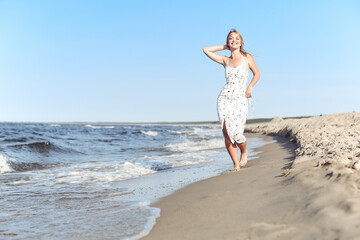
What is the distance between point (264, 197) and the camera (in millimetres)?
2588

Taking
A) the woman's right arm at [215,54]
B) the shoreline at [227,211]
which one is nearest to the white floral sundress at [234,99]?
the woman's right arm at [215,54]

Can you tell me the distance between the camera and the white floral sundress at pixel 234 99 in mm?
4574

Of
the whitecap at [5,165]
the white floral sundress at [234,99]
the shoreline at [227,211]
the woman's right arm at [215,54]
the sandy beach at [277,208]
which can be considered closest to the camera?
→ the sandy beach at [277,208]

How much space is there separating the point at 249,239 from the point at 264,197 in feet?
2.62

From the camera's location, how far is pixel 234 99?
4.61 m

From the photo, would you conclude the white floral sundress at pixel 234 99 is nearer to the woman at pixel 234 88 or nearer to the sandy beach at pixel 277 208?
the woman at pixel 234 88

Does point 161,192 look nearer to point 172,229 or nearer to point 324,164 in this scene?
point 172,229

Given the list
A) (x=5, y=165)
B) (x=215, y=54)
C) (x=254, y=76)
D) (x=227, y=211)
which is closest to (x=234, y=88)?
(x=254, y=76)

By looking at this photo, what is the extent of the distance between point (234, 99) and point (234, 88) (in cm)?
16

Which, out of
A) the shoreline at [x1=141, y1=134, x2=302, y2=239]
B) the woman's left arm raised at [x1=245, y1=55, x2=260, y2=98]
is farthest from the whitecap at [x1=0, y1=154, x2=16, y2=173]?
the woman's left arm raised at [x1=245, y1=55, x2=260, y2=98]

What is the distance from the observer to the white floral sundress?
15.0ft

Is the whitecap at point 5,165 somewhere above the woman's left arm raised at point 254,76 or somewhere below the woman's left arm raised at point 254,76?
below

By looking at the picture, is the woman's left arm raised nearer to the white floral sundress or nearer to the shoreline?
the white floral sundress

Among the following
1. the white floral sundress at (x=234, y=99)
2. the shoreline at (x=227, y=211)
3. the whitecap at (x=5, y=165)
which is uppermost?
the white floral sundress at (x=234, y=99)
